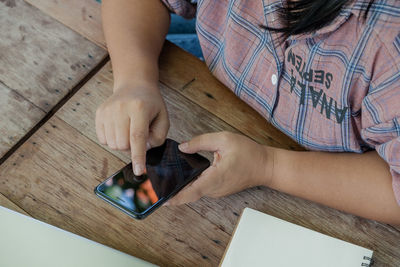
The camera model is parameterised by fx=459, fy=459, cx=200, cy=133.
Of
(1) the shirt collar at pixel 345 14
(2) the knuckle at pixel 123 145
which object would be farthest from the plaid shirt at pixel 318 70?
(2) the knuckle at pixel 123 145

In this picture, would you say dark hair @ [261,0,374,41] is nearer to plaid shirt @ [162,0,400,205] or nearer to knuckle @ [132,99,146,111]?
plaid shirt @ [162,0,400,205]

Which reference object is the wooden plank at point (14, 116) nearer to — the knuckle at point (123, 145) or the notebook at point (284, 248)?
the knuckle at point (123, 145)

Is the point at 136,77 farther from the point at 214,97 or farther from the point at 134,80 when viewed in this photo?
the point at 214,97

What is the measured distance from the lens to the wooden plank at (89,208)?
0.65 meters

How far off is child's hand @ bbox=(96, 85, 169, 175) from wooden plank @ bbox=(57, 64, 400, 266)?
40 mm

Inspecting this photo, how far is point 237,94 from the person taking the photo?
0.80 m

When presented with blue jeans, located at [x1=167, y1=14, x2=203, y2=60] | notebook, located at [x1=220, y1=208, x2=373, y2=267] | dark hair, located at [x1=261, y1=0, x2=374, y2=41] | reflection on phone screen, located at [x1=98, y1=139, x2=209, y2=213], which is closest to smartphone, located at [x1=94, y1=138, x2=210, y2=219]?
reflection on phone screen, located at [x1=98, y1=139, x2=209, y2=213]

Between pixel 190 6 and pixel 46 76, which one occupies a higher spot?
pixel 190 6

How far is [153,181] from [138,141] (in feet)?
0.20

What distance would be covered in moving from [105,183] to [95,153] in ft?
0.27

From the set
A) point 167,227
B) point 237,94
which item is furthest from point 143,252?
point 237,94

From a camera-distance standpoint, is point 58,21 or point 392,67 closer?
point 392,67

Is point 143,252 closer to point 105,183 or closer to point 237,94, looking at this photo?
point 105,183

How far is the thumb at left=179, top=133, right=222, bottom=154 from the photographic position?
0.69 m
